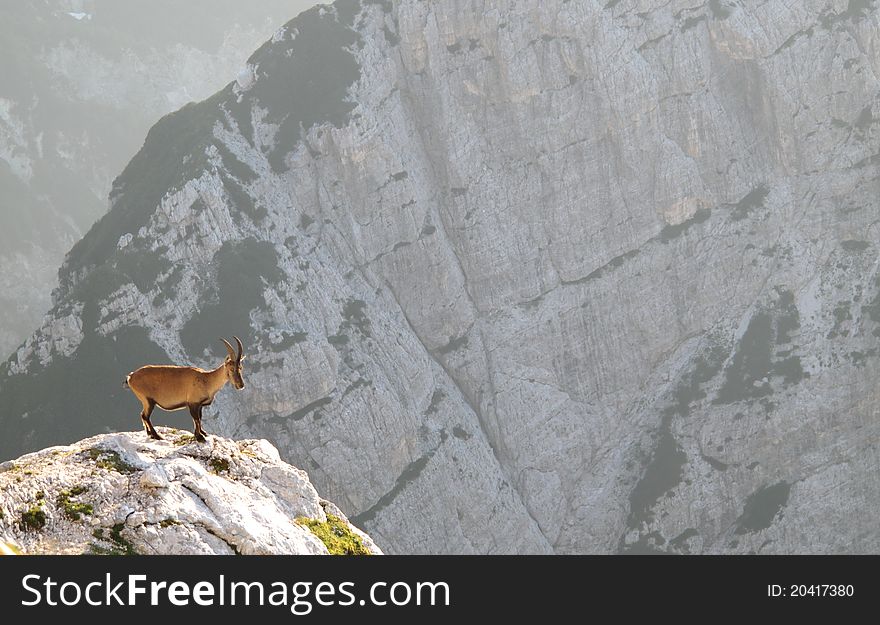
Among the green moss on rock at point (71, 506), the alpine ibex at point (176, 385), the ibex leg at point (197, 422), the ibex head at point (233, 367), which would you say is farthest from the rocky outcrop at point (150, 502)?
the ibex head at point (233, 367)

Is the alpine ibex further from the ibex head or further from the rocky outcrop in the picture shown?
the rocky outcrop

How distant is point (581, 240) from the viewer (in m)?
101

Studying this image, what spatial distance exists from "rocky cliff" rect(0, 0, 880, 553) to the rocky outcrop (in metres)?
64.8

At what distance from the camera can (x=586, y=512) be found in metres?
97.4

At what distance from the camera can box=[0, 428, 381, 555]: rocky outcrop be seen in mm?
19281

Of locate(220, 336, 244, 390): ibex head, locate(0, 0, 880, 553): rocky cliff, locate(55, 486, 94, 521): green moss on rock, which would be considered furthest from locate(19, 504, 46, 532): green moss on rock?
locate(0, 0, 880, 553): rocky cliff

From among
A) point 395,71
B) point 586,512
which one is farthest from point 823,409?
point 395,71

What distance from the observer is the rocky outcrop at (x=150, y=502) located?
19281 millimetres

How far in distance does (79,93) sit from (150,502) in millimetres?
164296

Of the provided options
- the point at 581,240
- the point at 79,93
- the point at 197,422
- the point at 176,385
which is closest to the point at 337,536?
the point at 197,422

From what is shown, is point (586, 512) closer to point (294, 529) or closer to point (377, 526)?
point (377, 526)

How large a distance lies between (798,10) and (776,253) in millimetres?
24612

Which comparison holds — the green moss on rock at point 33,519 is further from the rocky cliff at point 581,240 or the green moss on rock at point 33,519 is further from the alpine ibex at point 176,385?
the rocky cliff at point 581,240

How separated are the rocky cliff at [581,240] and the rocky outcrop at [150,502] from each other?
212ft
